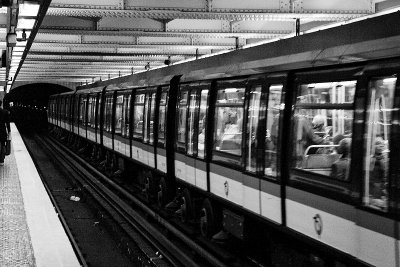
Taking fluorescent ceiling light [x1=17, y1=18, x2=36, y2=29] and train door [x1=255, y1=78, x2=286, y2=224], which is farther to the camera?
fluorescent ceiling light [x1=17, y1=18, x2=36, y2=29]

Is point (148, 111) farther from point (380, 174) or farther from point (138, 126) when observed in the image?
point (380, 174)

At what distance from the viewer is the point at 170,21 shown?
1329 centimetres

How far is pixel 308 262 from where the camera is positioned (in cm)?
720

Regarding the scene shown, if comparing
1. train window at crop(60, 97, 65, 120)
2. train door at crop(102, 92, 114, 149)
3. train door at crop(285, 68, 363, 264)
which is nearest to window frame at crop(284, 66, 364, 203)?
train door at crop(285, 68, 363, 264)

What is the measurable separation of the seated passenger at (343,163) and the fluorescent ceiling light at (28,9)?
4.64 m

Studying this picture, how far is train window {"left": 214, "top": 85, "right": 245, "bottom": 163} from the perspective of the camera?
827cm

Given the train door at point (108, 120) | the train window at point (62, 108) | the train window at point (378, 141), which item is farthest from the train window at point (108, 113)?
the train window at point (62, 108)

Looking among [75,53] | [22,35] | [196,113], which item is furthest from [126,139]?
[196,113]

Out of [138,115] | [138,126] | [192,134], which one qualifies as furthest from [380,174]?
[138,115]

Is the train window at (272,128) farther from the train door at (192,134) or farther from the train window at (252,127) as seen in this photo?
the train door at (192,134)

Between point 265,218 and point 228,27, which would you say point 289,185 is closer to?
point 265,218

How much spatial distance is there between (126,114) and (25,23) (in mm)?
6134

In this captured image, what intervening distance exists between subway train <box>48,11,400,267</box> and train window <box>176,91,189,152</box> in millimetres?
34

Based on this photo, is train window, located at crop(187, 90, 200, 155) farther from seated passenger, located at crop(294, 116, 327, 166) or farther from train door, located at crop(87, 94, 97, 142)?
train door, located at crop(87, 94, 97, 142)
